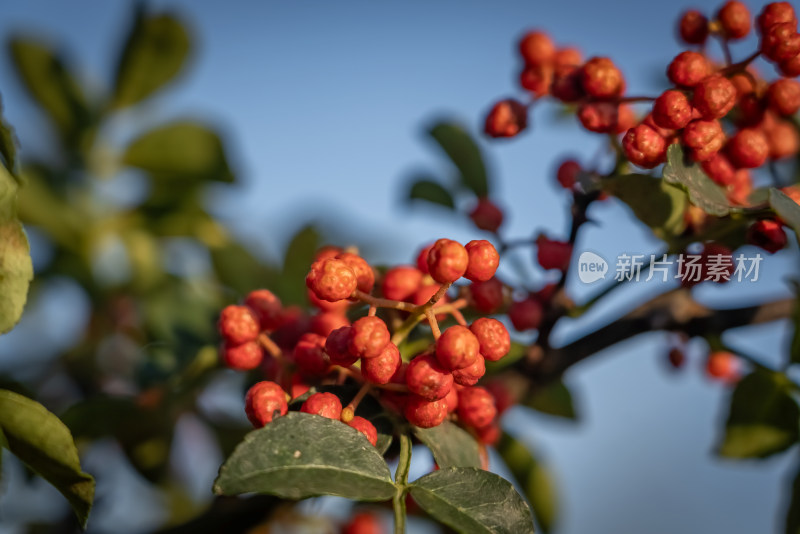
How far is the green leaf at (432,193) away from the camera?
1289mm

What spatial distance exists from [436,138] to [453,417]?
Result: 1.94 feet

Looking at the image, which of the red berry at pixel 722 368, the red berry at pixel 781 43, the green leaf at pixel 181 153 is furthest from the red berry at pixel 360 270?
the red berry at pixel 722 368

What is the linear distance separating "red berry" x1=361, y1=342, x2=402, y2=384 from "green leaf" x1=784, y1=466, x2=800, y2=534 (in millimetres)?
679

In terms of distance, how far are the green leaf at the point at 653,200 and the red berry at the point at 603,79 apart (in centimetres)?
12

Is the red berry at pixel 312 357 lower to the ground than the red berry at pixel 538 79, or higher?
lower

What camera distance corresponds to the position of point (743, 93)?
0.98 m

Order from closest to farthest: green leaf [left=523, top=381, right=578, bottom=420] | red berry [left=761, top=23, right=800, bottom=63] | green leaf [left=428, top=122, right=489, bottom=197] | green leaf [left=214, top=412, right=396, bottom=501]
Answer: green leaf [left=214, top=412, right=396, bottom=501] → red berry [left=761, top=23, right=800, bottom=63] → green leaf [left=428, top=122, right=489, bottom=197] → green leaf [left=523, top=381, right=578, bottom=420]

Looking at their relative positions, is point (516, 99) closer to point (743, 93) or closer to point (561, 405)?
point (743, 93)

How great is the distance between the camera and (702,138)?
0.81m

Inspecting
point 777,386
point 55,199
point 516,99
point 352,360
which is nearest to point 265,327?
point 352,360

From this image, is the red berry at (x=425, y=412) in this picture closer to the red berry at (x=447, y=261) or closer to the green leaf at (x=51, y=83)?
the red berry at (x=447, y=261)

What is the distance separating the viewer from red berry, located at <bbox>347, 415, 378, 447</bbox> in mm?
753

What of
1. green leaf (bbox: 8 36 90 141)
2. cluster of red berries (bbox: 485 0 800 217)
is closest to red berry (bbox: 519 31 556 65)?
cluster of red berries (bbox: 485 0 800 217)

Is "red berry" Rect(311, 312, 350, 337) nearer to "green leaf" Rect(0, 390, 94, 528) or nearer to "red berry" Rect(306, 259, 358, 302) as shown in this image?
"red berry" Rect(306, 259, 358, 302)
